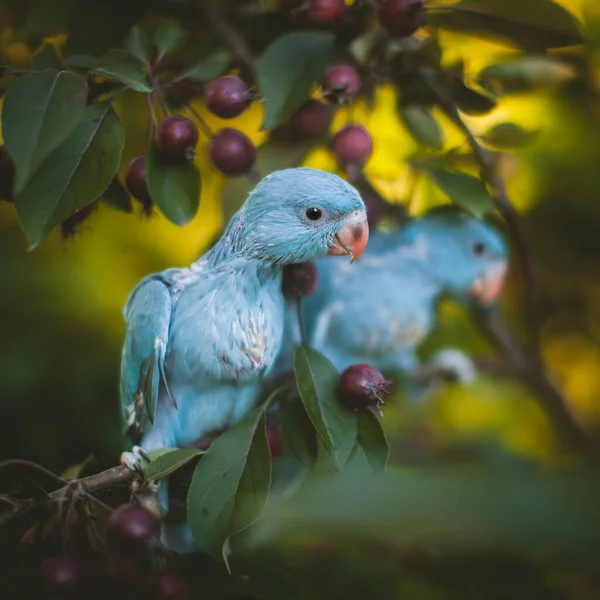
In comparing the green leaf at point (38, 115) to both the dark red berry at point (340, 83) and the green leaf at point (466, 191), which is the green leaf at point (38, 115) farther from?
the green leaf at point (466, 191)

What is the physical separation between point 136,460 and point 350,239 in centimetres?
31

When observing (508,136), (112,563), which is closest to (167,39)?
(508,136)

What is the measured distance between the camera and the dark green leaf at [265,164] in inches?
32.1

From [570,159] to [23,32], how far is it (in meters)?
1.10

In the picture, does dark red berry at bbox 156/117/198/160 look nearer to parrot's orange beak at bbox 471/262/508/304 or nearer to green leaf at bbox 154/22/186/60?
green leaf at bbox 154/22/186/60

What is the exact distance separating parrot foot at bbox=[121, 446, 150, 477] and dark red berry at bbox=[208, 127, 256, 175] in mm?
315

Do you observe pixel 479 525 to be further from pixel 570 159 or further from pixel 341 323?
pixel 570 159

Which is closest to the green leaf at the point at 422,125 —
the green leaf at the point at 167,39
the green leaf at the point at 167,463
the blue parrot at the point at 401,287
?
the blue parrot at the point at 401,287

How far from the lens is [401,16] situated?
0.78 meters

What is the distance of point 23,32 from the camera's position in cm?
85

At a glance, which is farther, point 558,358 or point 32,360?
point 558,358

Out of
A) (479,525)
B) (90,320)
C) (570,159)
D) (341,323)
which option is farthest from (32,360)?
(570,159)

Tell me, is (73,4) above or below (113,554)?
above

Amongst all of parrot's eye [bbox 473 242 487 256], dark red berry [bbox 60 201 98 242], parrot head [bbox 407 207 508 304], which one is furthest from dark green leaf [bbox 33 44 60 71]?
parrot's eye [bbox 473 242 487 256]
